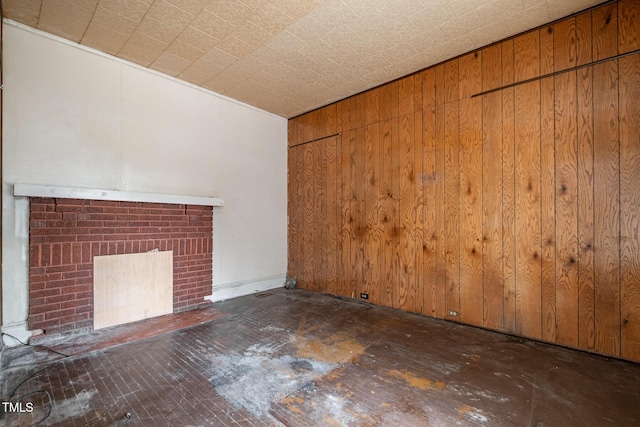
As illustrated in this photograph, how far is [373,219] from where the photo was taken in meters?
4.20

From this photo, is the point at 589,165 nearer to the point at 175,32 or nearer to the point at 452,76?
the point at 452,76

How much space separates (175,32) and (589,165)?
14.3 ft

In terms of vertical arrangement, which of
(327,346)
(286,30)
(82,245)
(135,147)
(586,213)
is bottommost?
(327,346)

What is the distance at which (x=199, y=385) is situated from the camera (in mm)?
2127

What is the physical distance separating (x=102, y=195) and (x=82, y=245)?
1.93 ft

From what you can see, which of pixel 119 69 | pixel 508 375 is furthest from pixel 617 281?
pixel 119 69

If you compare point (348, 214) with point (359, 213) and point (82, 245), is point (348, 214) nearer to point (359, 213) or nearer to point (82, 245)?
point (359, 213)

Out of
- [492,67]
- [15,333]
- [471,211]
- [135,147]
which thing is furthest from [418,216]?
[15,333]

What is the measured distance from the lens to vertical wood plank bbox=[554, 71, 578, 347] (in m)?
2.70

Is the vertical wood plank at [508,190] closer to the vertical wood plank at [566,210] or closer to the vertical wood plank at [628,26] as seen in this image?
the vertical wood plank at [566,210]

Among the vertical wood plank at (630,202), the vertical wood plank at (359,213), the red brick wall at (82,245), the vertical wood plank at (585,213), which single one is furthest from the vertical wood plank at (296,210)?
the vertical wood plank at (630,202)

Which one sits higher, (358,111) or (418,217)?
(358,111)

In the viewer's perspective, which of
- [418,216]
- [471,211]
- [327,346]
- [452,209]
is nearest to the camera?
[327,346]

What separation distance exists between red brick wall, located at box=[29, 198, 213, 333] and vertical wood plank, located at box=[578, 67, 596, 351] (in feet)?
14.8
